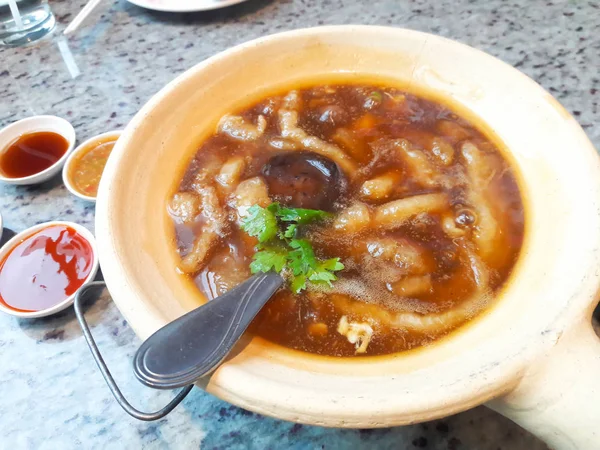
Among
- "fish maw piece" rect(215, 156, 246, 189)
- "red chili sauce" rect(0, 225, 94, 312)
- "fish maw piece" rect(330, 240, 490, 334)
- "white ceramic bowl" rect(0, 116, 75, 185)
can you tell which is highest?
"fish maw piece" rect(215, 156, 246, 189)

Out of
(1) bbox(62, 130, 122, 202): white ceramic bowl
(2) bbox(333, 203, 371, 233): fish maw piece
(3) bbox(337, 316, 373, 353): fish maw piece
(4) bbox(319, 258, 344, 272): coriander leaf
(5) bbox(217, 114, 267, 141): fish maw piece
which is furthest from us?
(1) bbox(62, 130, 122, 202): white ceramic bowl

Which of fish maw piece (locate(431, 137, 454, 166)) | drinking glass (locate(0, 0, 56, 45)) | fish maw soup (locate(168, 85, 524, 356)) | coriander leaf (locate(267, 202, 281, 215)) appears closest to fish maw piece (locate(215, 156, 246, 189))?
fish maw soup (locate(168, 85, 524, 356))

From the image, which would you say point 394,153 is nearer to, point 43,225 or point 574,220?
point 574,220

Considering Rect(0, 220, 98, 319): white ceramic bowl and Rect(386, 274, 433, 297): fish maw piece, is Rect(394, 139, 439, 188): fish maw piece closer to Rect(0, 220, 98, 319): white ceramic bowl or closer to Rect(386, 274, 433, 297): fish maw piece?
Rect(386, 274, 433, 297): fish maw piece

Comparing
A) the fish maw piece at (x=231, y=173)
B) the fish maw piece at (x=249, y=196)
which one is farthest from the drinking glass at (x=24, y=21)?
the fish maw piece at (x=249, y=196)

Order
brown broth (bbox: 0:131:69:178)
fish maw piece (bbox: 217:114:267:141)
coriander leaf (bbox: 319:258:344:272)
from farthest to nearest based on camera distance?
1. brown broth (bbox: 0:131:69:178)
2. fish maw piece (bbox: 217:114:267:141)
3. coriander leaf (bbox: 319:258:344:272)

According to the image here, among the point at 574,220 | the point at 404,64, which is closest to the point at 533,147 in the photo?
the point at 574,220

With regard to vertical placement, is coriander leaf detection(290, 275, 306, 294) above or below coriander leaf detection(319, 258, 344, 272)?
below

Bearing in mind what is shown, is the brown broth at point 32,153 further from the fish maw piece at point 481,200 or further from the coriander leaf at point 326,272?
the fish maw piece at point 481,200
